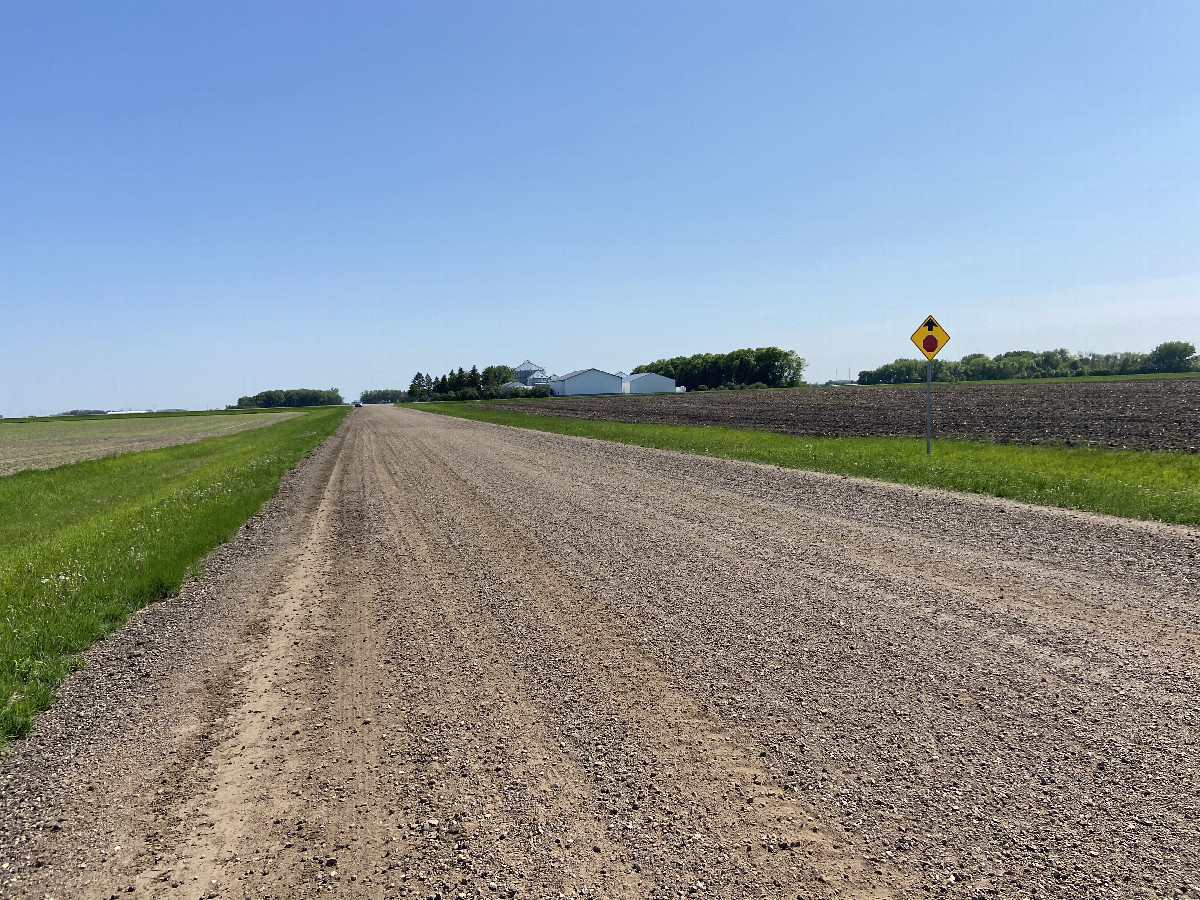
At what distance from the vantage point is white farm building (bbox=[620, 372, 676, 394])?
14075 centimetres

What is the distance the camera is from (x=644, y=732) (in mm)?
4387

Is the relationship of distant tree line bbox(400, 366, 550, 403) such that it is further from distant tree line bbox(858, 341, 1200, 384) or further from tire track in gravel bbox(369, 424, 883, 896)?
tire track in gravel bbox(369, 424, 883, 896)

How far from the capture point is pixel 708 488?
14.2 metres

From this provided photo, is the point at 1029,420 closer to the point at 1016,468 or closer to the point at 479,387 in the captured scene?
the point at 1016,468

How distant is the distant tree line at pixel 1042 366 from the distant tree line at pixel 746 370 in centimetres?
2576

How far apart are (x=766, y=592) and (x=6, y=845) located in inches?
243

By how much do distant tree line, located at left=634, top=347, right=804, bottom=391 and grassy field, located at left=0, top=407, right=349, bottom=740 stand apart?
386ft

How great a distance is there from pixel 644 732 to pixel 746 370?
5531 inches

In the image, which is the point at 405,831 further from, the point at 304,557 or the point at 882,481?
the point at 882,481

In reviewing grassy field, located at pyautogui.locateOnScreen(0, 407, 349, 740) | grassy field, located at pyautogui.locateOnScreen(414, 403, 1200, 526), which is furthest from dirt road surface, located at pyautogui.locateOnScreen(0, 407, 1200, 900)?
grassy field, located at pyautogui.locateOnScreen(414, 403, 1200, 526)

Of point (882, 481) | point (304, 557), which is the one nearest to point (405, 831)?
point (304, 557)

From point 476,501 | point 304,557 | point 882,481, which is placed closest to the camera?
point 304,557

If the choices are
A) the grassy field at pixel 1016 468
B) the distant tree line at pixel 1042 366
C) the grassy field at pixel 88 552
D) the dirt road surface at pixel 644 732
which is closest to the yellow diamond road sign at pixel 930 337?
the grassy field at pixel 1016 468

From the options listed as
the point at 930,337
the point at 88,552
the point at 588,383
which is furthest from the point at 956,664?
the point at 588,383
